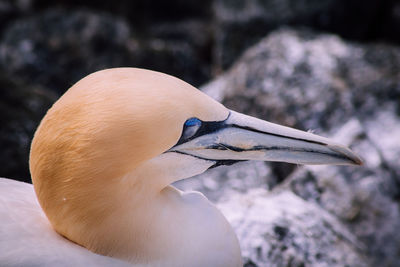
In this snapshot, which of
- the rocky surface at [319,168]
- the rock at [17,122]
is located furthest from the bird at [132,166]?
the rock at [17,122]

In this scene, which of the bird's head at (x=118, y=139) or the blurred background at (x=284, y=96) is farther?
the blurred background at (x=284, y=96)

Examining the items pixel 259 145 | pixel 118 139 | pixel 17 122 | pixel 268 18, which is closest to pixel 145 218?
pixel 118 139

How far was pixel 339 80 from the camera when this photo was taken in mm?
4941

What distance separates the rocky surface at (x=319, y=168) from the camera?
12.0 feet

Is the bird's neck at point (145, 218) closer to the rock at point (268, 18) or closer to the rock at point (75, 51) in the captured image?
the rock at point (75, 51)

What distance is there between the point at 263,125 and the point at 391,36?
6473 mm

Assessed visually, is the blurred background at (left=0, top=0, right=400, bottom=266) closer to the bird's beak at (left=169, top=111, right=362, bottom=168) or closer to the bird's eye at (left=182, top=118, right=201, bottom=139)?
the bird's beak at (left=169, top=111, right=362, bottom=168)

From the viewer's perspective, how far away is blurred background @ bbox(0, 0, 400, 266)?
3783 millimetres

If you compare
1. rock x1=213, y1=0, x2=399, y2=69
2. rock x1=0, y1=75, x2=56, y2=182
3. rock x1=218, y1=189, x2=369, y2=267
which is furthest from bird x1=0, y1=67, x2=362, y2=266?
rock x1=213, y1=0, x2=399, y2=69

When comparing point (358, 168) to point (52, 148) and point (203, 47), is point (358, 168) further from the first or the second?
point (203, 47)

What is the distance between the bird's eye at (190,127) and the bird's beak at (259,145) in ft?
0.21

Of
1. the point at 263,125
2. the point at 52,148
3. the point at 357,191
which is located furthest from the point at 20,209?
the point at 357,191

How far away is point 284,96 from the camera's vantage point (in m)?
4.77

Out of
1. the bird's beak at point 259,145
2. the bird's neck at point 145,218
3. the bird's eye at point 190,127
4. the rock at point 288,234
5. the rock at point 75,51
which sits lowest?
the rock at point 288,234
